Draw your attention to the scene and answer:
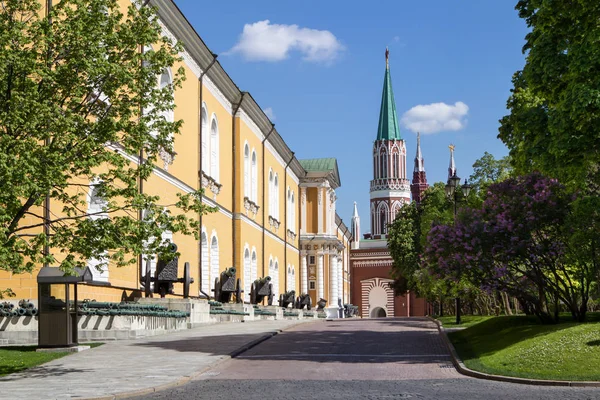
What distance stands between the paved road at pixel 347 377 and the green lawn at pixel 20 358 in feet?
11.3

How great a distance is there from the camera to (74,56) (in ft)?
52.5

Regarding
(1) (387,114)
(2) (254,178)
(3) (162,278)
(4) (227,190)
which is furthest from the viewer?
(1) (387,114)

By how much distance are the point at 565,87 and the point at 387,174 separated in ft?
399

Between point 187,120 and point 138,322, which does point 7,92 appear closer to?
point 138,322

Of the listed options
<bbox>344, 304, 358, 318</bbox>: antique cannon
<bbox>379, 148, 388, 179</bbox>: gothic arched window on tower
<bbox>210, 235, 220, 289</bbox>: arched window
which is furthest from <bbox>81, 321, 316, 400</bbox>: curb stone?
<bbox>379, 148, 388, 179</bbox>: gothic arched window on tower

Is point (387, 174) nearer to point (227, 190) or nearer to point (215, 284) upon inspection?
point (227, 190)

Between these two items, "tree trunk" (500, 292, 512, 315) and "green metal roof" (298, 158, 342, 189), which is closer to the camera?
"tree trunk" (500, 292, 512, 315)


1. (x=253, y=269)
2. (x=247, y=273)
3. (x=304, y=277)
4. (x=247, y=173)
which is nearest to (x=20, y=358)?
(x=247, y=273)

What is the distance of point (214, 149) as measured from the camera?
42875mm

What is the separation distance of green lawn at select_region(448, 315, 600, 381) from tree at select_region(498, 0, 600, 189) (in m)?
3.19

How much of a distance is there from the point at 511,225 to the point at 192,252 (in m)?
17.5

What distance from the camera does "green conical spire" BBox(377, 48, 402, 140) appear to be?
441 feet

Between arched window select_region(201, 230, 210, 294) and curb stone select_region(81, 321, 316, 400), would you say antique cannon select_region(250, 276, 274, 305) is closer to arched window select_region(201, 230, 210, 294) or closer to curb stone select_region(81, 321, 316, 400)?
arched window select_region(201, 230, 210, 294)

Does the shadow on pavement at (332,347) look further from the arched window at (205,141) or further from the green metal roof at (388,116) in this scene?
the green metal roof at (388,116)
